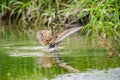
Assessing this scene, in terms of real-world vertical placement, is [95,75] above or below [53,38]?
Answer: below

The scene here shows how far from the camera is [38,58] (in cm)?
522

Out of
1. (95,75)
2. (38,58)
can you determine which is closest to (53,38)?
(38,58)

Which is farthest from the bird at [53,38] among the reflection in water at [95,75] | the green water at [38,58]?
the reflection in water at [95,75]

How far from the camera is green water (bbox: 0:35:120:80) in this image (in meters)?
4.54

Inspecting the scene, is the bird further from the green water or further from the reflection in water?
the reflection in water

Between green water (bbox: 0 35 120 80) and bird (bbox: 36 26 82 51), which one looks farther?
bird (bbox: 36 26 82 51)

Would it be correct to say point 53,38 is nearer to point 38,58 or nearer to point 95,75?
point 38,58

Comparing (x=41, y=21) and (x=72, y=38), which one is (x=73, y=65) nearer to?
(x=72, y=38)

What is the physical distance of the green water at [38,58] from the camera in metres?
4.54

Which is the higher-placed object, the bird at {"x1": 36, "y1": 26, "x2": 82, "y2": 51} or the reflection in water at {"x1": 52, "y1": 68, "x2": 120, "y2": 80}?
the bird at {"x1": 36, "y1": 26, "x2": 82, "y2": 51}

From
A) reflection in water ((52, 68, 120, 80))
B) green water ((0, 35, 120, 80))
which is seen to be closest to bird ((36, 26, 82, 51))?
green water ((0, 35, 120, 80))

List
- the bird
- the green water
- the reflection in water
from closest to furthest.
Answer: the reflection in water < the green water < the bird

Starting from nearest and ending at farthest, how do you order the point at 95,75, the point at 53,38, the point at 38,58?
the point at 95,75
the point at 38,58
the point at 53,38

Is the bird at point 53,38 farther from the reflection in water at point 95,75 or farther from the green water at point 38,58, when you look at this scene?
the reflection in water at point 95,75
